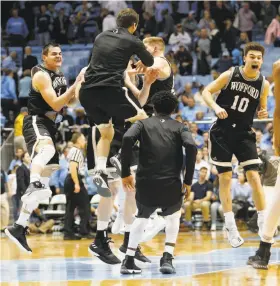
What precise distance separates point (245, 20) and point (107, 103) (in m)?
16.2

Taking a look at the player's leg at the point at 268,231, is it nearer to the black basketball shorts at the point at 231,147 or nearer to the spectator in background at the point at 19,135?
the black basketball shorts at the point at 231,147

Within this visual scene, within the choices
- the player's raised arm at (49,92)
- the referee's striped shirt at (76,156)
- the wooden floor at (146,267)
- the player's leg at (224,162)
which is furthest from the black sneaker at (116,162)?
the referee's striped shirt at (76,156)

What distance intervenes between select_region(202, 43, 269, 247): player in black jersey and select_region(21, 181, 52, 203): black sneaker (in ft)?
8.18

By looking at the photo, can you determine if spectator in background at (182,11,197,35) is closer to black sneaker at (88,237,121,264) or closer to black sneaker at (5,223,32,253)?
black sneaker at (88,237,121,264)

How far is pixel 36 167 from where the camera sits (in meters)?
10.6

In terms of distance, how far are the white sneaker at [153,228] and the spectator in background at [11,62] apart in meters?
13.5

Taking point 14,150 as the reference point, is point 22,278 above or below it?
above

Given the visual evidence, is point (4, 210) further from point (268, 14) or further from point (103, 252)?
point (268, 14)

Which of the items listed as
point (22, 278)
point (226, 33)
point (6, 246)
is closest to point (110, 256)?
point (22, 278)

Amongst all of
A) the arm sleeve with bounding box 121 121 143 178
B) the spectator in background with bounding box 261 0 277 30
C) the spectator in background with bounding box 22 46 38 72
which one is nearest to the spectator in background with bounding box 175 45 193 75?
the spectator in background with bounding box 261 0 277 30

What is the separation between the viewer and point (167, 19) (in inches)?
1041

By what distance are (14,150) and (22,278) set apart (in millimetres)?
11101

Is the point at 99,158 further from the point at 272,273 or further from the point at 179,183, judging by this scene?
the point at 272,273

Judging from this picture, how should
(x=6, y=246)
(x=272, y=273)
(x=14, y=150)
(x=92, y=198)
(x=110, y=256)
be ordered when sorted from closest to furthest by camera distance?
(x=272, y=273), (x=110, y=256), (x=6, y=246), (x=92, y=198), (x=14, y=150)
